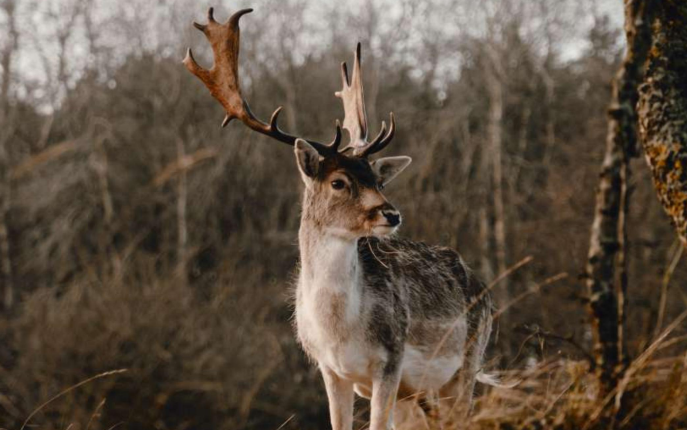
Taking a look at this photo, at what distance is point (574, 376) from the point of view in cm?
505

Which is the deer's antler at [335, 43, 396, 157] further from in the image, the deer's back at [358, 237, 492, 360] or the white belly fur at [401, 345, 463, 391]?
the white belly fur at [401, 345, 463, 391]

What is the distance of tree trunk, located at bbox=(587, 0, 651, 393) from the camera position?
23.8 feet

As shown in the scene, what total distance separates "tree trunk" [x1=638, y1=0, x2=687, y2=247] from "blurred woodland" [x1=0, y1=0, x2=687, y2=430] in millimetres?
19121

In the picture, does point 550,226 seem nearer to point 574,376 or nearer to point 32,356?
point 32,356

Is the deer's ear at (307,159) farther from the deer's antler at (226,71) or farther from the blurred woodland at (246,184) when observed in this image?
the blurred woodland at (246,184)

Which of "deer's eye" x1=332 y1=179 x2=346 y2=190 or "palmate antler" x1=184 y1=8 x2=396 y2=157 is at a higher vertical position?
"palmate antler" x1=184 y1=8 x2=396 y2=157

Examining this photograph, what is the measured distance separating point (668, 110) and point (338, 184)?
2364 mm

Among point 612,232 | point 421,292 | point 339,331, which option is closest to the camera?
point 339,331

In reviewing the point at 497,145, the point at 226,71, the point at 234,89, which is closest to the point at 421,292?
the point at 234,89

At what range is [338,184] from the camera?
7070 millimetres

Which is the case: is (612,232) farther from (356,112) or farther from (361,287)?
(356,112)

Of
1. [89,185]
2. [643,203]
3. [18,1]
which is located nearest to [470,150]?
[643,203]

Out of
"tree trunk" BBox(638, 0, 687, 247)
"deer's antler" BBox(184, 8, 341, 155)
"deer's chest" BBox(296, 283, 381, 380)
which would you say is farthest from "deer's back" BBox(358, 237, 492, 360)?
"tree trunk" BBox(638, 0, 687, 247)

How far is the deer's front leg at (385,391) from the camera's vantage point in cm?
657
